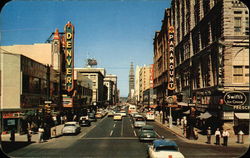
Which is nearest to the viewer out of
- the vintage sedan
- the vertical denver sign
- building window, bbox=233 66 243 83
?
the vintage sedan

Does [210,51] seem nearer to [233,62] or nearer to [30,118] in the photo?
[233,62]

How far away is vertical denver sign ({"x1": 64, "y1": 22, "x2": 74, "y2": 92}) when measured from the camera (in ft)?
205

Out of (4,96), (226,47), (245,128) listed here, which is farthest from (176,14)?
(4,96)

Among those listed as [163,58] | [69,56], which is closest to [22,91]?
[69,56]

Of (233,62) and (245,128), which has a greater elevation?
(233,62)

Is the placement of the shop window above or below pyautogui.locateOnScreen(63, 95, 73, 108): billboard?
above

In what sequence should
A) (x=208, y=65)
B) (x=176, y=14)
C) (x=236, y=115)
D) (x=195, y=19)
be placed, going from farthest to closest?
(x=176, y=14) < (x=195, y=19) < (x=208, y=65) < (x=236, y=115)

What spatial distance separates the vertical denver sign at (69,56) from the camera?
62.3 meters

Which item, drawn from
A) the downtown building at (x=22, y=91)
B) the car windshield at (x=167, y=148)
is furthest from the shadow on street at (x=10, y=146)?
the car windshield at (x=167, y=148)

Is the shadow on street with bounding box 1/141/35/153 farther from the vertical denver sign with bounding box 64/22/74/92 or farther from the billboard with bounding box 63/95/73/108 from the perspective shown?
the vertical denver sign with bounding box 64/22/74/92

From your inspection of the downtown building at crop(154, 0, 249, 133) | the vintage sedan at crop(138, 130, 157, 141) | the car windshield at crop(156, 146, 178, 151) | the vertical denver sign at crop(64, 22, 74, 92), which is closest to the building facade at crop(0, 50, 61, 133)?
the vintage sedan at crop(138, 130, 157, 141)

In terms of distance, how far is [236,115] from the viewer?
32.5 metres

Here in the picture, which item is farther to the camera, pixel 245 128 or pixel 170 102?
pixel 170 102

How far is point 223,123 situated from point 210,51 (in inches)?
429
